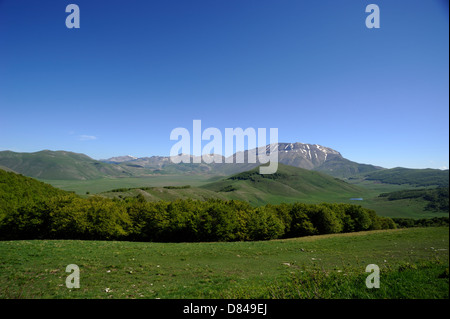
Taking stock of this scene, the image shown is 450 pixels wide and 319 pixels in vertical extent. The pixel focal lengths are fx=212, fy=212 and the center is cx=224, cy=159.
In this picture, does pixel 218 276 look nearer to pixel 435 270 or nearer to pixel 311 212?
pixel 435 270

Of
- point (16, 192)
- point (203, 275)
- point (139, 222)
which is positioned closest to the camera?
point (203, 275)

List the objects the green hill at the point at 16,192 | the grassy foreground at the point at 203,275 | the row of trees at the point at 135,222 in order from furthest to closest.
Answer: the green hill at the point at 16,192 → the row of trees at the point at 135,222 → the grassy foreground at the point at 203,275

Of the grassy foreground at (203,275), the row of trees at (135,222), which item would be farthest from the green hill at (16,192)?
the grassy foreground at (203,275)

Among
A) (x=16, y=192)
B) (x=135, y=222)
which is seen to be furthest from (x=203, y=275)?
(x=16, y=192)

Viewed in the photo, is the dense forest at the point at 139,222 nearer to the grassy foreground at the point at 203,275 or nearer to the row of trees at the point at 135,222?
the row of trees at the point at 135,222

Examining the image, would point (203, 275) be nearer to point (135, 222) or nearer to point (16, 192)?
point (135, 222)

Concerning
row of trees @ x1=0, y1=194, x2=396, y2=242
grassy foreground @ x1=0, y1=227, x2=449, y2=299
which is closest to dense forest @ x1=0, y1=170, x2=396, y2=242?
row of trees @ x1=0, y1=194, x2=396, y2=242

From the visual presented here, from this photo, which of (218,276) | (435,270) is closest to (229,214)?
(218,276)

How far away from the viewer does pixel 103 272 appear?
17.5 metres

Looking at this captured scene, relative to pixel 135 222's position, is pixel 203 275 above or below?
above

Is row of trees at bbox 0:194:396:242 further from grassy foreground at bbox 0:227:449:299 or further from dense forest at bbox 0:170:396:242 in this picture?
grassy foreground at bbox 0:227:449:299

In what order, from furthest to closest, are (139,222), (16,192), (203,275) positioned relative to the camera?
(16,192) < (139,222) < (203,275)

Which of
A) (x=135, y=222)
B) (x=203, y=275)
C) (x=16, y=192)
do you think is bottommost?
(x=135, y=222)
